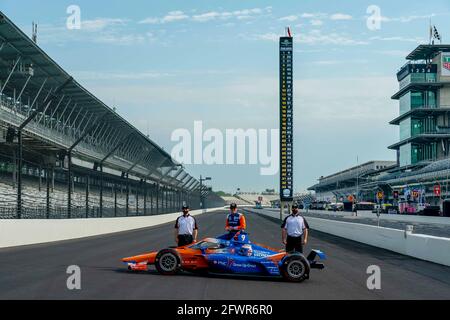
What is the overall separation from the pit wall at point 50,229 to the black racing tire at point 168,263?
1048 centimetres

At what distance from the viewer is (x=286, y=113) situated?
4656 cm

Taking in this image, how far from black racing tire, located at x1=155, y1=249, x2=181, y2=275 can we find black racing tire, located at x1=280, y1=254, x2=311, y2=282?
220cm

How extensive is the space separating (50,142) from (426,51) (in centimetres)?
9147

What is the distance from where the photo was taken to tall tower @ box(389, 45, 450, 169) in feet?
355

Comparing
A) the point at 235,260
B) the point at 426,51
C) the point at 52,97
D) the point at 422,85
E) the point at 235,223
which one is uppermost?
the point at 426,51

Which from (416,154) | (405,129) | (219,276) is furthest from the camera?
(405,129)

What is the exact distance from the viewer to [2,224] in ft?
71.5

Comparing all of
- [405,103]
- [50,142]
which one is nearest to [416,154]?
[405,103]

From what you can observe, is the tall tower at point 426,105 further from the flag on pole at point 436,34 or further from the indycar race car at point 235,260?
the indycar race car at point 235,260

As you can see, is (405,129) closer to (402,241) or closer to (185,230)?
(402,241)

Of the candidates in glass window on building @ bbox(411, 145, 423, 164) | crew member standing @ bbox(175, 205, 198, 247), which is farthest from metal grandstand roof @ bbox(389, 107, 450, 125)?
crew member standing @ bbox(175, 205, 198, 247)

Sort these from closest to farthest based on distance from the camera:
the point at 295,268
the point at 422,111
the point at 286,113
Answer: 1. the point at 295,268
2. the point at 286,113
3. the point at 422,111
